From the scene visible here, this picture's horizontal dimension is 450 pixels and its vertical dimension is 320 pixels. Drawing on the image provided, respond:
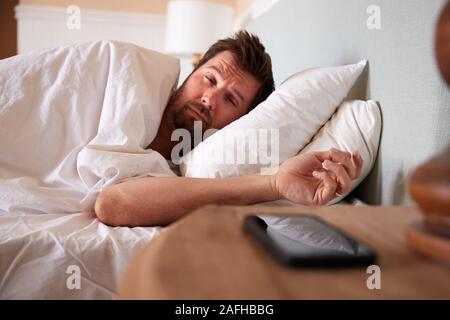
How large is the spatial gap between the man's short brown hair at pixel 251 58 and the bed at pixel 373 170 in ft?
0.93

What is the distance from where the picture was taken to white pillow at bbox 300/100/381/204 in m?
0.98

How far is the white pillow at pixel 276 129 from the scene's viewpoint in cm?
103

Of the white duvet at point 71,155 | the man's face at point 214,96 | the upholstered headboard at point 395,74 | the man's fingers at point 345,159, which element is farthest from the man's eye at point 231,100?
the man's fingers at point 345,159

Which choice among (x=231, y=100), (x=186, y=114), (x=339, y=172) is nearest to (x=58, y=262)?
(x=339, y=172)

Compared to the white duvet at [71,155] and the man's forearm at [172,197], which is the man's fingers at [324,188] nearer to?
the man's forearm at [172,197]

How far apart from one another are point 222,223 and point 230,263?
0.09m

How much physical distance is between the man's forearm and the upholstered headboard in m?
0.26

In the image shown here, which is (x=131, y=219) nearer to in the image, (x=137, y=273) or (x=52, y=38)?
(x=137, y=273)

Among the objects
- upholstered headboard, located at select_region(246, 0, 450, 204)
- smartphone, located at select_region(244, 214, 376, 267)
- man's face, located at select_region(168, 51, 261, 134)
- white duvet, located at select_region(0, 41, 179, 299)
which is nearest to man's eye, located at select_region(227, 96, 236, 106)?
man's face, located at select_region(168, 51, 261, 134)

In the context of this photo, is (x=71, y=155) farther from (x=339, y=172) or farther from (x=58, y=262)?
(x=339, y=172)

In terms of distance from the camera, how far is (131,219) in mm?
895

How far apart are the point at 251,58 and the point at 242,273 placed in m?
1.16

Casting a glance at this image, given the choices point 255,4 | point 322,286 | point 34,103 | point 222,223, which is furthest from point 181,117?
point 255,4

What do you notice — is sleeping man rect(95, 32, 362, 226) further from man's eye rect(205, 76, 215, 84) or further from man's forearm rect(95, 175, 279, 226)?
man's eye rect(205, 76, 215, 84)
